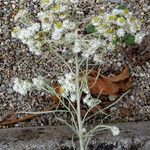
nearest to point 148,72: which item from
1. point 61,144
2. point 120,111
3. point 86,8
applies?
point 120,111

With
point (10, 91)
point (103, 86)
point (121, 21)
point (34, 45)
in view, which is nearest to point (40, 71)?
point (10, 91)

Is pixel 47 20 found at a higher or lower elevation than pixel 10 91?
higher

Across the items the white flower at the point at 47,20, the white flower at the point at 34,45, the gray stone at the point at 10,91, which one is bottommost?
the gray stone at the point at 10,91

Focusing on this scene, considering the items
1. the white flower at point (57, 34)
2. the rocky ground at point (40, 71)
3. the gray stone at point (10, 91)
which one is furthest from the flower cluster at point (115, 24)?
the gray stone at point (10, 91)

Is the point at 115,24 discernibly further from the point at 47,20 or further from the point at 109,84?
the point at 109,84

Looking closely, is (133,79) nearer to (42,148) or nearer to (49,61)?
(49,61)

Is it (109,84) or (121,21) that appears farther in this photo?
(109,84)

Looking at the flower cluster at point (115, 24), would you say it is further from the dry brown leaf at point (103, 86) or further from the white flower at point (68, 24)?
the dry brown leaf at point (103, 86)

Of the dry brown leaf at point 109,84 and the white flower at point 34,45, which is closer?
the white flower at point 34,45

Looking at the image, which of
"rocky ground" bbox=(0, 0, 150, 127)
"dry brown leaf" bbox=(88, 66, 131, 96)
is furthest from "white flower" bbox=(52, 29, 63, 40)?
"dry brown leaf" bbox=(88, 66, 131, 96)
